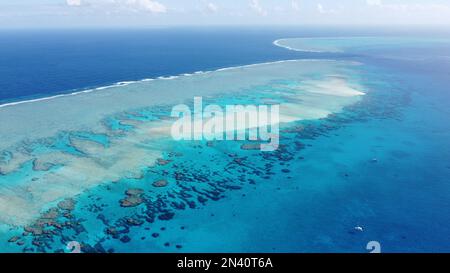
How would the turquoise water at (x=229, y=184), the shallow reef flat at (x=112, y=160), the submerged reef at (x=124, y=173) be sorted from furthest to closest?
the shallow reef flat at (x=112, y=160), the submerged reef at (x=124, y=173), the turquoise water at (x=229, y=184)

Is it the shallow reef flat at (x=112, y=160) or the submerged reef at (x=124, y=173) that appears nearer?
the submerged reef at (x=124, y=173)

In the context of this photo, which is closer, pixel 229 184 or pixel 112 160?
pixel 229 184

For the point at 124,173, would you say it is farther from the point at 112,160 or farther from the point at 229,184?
the point at 229,184

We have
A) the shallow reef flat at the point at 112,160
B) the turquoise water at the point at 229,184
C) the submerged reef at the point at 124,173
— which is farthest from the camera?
the shallow reef flat at the point at 112,160

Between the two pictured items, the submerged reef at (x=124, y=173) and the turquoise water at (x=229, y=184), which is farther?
the submerged reef at (x=124, y=173)

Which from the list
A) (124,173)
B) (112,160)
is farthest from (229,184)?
(112,160)

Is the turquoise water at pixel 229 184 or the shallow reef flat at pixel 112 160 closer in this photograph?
the turquoise water at pixel 229 184
